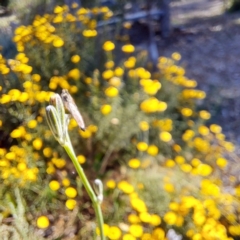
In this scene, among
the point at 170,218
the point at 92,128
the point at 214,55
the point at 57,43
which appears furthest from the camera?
the point at 214,55

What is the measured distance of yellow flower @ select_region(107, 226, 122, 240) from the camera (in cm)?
164

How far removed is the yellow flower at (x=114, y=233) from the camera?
5.39 feet

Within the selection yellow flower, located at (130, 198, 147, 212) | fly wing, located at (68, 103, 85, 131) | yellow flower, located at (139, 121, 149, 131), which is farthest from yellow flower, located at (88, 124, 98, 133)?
fly wing, located at (68, 103, 85, 131)

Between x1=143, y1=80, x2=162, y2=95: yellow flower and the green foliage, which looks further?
x1=143, y1=80, x2=162, y2=95: yellow flower

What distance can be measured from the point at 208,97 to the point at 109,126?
1357 millimetres

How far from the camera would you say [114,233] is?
1653 millimetres

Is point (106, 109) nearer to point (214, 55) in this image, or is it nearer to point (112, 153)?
point (112, 153)

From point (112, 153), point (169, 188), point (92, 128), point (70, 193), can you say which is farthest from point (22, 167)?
point (169, 188)

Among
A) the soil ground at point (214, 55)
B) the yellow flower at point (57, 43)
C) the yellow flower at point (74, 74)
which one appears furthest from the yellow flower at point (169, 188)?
the soil ground at point (214, 55)

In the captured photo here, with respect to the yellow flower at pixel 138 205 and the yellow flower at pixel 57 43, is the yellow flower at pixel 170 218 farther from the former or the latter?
the yellow flower at pixel 57 43

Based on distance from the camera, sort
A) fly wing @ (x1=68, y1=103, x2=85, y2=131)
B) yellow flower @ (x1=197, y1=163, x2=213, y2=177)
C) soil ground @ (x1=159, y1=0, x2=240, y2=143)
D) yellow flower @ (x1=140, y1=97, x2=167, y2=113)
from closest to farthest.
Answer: fly wing @ (x1=68, y1=103, x2=85, y2=131) → yellow flower @ (x1=197, y1=163, x2=213, y2=177) → yellow flower @ (x1=140, y1=97, x2=167, y2=113) → soil ground @ (x1=159, y1=0, x2=240, y2=143)

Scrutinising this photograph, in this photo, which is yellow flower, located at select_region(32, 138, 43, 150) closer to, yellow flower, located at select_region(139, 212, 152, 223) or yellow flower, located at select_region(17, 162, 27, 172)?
yellow flower, located at select_region(17, 162, 27, 172)

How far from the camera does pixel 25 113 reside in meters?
2.00

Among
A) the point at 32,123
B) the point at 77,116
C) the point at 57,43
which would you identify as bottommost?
the point at 32,123
